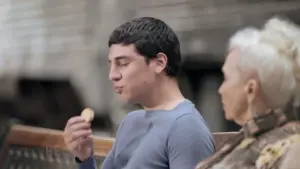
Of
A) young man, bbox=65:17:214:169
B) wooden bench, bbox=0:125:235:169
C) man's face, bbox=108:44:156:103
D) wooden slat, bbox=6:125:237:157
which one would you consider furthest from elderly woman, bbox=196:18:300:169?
wooden bench, bbox=0:125:235:169

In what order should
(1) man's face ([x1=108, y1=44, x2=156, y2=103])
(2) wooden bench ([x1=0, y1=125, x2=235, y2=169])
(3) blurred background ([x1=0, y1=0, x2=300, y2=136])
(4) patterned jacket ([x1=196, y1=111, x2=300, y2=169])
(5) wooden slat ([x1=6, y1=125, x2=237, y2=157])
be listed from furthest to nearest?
(2) wooden bench ([x1=0, y1=125, x2=235, y2=169]) < (5) wooden slat ([x1=6, y1=125, x2=237, y2=157]) < (3) blurred background ([x1=0, y1=0, x2=300, y2=136]) < (1) man's face ([x1=108, y1=44, x2=156, y2=103]) < (4) patterned jacket ([x1=196, y1=111, x2=300, y2=169])

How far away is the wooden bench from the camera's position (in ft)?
6.54

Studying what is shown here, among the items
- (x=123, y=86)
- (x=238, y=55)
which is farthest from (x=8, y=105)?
(x=238, y=55)

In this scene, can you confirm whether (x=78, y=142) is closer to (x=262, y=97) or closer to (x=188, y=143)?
(x=188, y=143)

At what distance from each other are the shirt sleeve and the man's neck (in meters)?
0.08

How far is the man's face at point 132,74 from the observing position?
121cm

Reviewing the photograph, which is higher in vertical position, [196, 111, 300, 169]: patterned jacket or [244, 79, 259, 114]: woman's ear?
[244, 79, 259, 114]: woman's ear

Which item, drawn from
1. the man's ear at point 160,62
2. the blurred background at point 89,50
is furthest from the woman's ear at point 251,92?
the blurred background at point 89,50

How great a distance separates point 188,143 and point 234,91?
167 mm

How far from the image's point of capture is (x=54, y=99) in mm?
2078

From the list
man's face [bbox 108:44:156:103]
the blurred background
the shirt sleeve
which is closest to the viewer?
the shirt sleeve

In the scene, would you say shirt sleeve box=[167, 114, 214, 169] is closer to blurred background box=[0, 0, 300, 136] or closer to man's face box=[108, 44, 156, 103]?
man's face box=[108, 44, 156, 103]

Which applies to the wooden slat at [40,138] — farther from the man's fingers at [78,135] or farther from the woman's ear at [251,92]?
the woman's ear at [251,92]

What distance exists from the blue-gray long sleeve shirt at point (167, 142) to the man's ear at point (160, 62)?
0.09 meters
